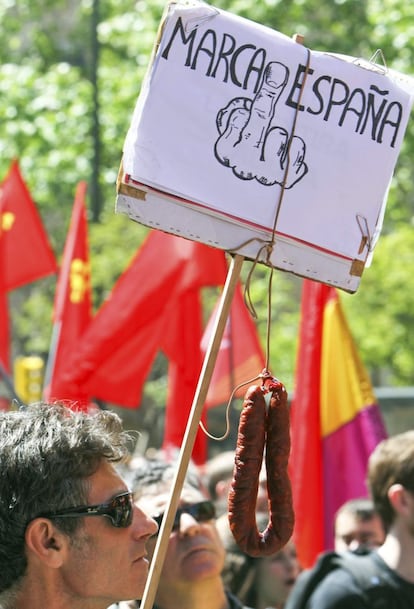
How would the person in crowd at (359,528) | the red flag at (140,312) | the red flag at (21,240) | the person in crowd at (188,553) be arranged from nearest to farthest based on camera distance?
the person in crowd at (188,553) → the person in crowd at (359,528) → the red flag at (140,312) → the red flag at (21,240)

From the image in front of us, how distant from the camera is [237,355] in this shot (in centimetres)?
734

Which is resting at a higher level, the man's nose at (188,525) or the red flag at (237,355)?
the red flag at (237,355)

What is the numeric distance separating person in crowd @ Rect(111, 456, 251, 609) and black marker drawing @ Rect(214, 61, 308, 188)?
110 cm

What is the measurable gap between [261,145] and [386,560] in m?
1.60

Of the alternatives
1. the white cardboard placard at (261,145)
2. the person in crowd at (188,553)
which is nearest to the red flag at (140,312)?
the person in crowd at (188,553)

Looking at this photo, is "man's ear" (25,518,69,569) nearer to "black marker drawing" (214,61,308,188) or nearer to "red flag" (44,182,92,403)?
"black marker drawing" (214,61,308,188)

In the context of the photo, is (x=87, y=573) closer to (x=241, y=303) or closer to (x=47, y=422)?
(x=47, y=422)

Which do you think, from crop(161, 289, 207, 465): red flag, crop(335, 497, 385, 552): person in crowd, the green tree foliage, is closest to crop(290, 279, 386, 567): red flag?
crop(335, 497, 385, 552): person in crowd

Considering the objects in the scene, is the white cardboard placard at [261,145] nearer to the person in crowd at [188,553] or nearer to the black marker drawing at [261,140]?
the black marker drawing at [261,140]

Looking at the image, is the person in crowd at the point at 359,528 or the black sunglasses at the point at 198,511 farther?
the person in crowd at the point at 359,528

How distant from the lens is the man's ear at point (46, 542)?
8.85 feet

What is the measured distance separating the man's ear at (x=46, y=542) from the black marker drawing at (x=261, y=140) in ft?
3.18

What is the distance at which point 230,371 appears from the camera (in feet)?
23.4

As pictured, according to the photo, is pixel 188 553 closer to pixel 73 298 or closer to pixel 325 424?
pixel 325 424
